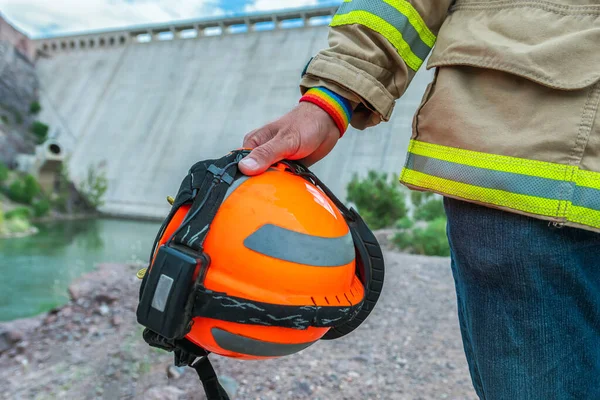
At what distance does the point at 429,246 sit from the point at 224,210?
4.62m

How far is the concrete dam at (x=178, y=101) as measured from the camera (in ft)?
42.6

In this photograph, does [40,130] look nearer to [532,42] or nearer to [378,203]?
[378,203]

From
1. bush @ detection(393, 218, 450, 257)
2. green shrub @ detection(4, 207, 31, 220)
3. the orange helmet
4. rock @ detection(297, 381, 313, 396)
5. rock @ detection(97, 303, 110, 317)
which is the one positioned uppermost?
bush @ detection(393, 218, 450, 257)

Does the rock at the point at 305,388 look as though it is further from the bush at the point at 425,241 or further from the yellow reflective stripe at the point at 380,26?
the bush at the point at 425,241

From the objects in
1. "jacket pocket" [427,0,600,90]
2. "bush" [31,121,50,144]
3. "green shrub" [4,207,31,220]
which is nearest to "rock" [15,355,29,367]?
"jacket pocket" [427,0,600,90]

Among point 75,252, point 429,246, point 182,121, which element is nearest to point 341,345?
point 429,246

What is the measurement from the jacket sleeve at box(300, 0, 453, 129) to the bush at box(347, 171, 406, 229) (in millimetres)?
5698

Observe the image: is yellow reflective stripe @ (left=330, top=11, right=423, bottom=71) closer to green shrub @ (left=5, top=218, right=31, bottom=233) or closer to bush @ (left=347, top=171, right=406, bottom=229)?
bush @ (left=347, top=171, right=406, bottom=229)

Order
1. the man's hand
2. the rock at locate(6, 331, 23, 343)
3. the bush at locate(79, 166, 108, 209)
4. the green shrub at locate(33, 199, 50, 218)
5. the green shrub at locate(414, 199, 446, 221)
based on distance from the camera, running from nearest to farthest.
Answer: the man's hand, the rock at locate(6, 331, 23, 343), the green shrub at locate(414, 199, 446, 221), the green shrub at locate(33, 199, 50, 218), the bush at locate(79, 166, 108, 209)

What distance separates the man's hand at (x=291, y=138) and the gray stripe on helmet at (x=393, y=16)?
19 centimetres

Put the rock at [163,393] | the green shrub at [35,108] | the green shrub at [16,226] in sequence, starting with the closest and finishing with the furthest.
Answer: the rock at [163,393]
the green shrub at [16,226]
the green shrub at [35,108]

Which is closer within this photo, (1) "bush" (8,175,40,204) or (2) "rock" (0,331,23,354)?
(2) "rock" (0,331,23,354)

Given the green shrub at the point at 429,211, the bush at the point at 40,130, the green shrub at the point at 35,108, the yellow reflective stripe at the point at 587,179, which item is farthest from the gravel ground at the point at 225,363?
the green shrub at the point at 35,108

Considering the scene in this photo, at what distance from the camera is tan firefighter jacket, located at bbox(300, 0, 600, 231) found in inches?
23.2
